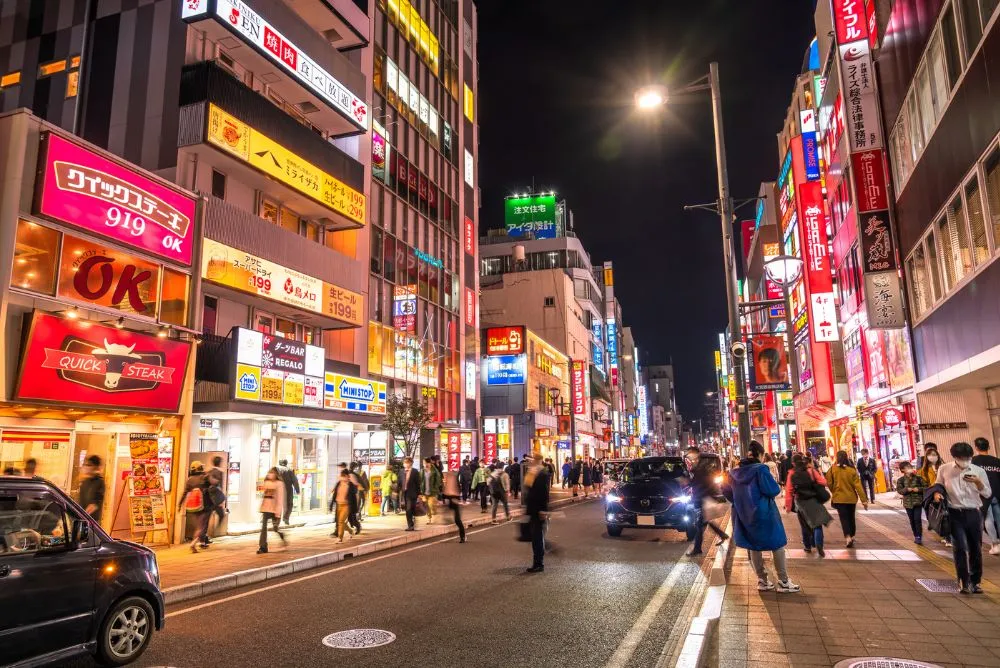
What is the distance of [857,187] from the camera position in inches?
733

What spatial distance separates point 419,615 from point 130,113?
1916 centimetres

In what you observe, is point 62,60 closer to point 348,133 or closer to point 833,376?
point 348,133

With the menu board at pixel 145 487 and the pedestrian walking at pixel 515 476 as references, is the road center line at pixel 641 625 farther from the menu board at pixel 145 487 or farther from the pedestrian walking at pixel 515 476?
the pedestrian walking at pixel 515 476

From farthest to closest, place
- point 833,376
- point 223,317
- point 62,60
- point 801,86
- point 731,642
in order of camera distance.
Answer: point 801,86 → point 833,376 → point 62,60 → point 223,317 → point 731,642

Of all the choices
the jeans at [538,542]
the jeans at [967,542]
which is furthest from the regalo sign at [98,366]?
the jeans at [967,542]

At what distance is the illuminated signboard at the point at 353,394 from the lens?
2138 centimetres

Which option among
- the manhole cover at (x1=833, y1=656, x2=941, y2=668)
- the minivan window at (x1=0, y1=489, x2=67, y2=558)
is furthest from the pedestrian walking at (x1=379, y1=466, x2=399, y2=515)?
the manhole cover at (x1=833, y1=656, x2=941, y2=668)

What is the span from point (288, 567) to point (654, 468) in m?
9.27

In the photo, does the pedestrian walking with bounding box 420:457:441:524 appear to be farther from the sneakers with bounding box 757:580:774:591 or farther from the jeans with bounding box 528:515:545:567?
the sneakers with bounding box 757:580:774:591

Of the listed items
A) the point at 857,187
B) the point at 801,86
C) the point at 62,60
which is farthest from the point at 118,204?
the point at 801,86

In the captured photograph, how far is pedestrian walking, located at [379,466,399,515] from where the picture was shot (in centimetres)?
2208

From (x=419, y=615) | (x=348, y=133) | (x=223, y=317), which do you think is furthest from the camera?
(x=348, y=133)

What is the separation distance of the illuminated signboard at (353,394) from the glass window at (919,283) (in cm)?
1678

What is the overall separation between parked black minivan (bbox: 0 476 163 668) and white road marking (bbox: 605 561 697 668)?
13.9 feet
